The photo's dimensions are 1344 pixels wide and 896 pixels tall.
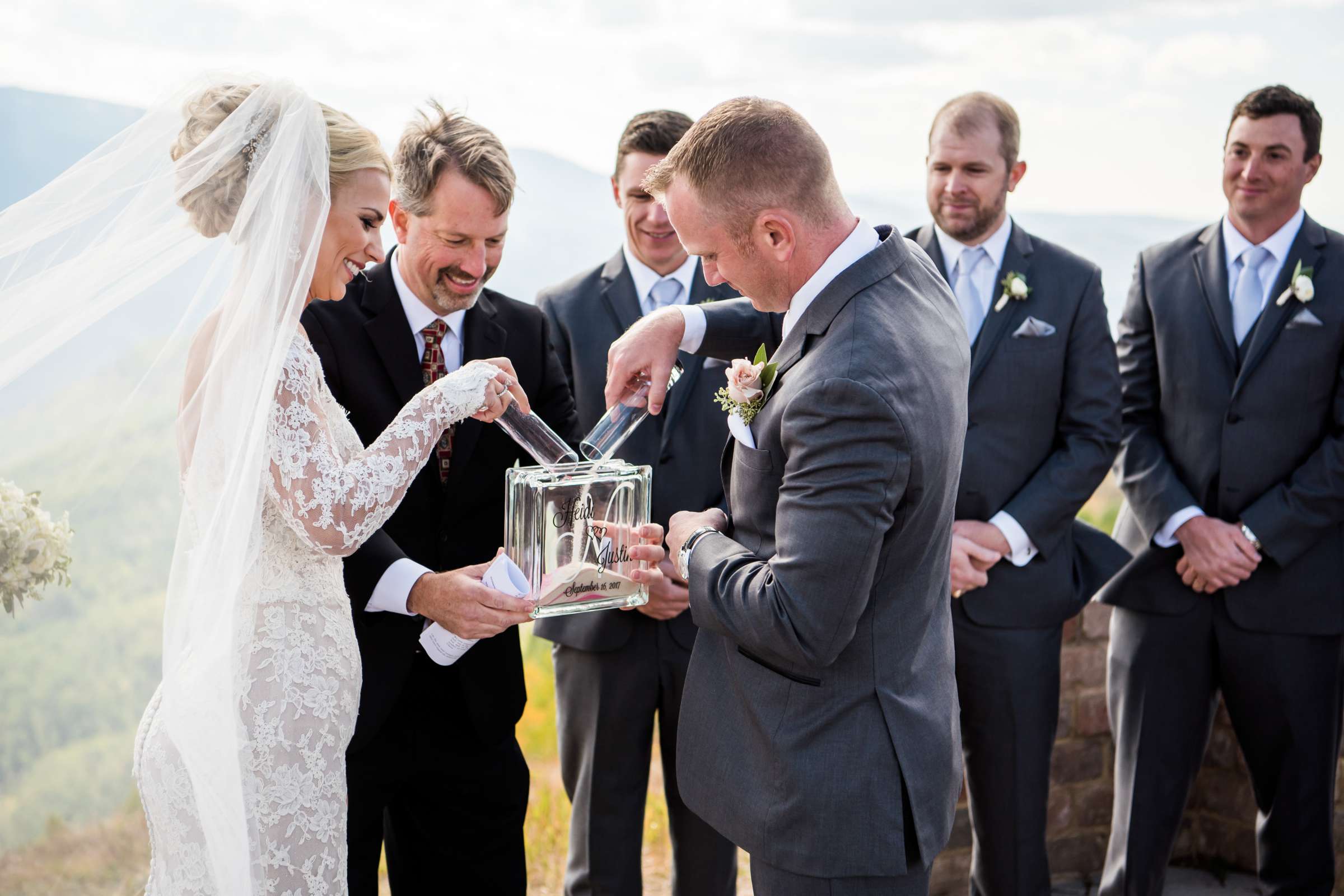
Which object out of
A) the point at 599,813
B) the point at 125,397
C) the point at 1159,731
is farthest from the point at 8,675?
the point at 1159,731

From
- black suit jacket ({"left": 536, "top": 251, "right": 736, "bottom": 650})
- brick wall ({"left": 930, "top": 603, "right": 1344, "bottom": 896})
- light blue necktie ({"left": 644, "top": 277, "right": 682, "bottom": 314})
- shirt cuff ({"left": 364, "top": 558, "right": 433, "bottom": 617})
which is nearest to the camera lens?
shirt cuff ({"left": 364, "top": 558, "right": 433, "bottom": 617})

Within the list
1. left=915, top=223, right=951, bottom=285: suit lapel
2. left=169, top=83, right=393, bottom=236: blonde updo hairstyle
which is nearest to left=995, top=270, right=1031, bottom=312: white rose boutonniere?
left=915, top=223, right=951, bottom=285: suit lapel

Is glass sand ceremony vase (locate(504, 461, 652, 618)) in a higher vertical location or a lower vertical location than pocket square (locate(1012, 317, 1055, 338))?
lower

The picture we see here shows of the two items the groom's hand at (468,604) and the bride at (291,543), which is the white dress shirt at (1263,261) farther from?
the bride at (291,543)

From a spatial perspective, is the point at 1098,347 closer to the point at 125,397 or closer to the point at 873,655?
the point at 873,655

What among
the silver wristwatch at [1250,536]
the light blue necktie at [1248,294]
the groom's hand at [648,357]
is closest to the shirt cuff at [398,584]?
the groom's hand at [648,357]

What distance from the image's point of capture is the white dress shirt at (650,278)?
3646 millimetres

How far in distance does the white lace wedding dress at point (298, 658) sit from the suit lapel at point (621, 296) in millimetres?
1196

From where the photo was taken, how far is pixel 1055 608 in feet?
11.8

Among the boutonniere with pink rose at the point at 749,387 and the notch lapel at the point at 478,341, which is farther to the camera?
the notch lapel at the point at 478,341

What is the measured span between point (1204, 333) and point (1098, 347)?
39 centimetres

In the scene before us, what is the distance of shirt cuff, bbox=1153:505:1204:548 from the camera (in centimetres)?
367

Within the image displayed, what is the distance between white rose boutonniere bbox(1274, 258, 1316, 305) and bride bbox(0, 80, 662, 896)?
2726 millimetres

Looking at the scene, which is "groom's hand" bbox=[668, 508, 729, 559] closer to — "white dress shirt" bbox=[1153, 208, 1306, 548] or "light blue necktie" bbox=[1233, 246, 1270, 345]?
"white dress shirt" bbox=[1153, 208, 1306, 548]
